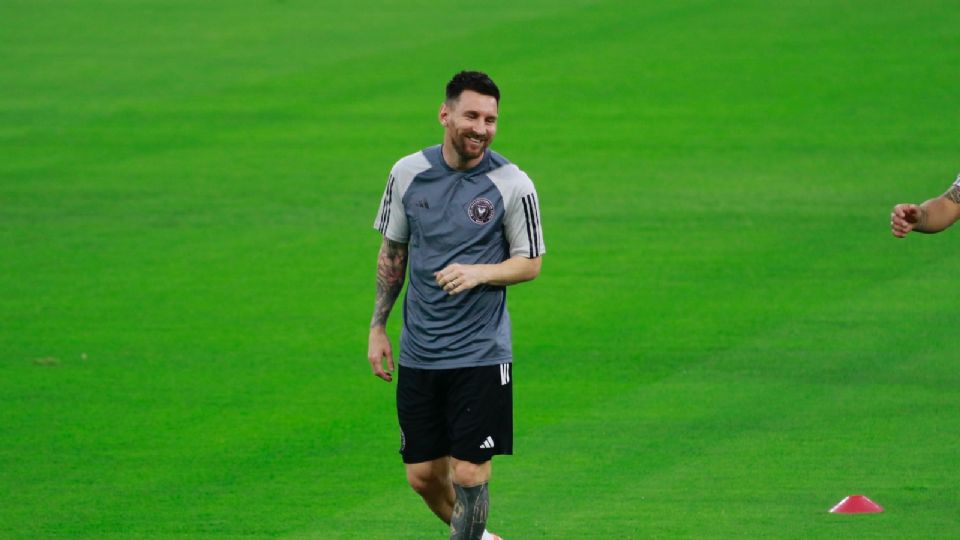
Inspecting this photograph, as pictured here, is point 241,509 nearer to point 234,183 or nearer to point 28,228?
point 28,228

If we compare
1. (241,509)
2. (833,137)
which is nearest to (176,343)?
(241,509)

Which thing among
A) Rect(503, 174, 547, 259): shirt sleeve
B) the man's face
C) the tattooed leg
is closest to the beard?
the man's face

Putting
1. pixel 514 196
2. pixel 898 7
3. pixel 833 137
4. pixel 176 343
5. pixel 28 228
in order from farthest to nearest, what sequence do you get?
1. pixel 898 7
2. pixel 833 137
3. pixel 28 228
4. pixel 176 343
5. pixel 514 196

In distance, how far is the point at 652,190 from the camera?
59.2ft

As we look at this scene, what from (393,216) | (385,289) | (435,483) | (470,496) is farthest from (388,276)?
(470,496)

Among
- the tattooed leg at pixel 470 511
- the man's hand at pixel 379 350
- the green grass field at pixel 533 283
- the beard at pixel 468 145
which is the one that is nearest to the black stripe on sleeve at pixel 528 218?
the beard at pixel 468 145

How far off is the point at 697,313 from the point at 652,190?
4336mm

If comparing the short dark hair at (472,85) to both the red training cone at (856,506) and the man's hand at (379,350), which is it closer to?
the man's hand at (379,350)

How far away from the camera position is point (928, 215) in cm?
917

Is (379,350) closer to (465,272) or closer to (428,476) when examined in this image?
(428,476)

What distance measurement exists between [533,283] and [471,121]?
6.94 meters

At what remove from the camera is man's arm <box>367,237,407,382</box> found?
8586 millimetres

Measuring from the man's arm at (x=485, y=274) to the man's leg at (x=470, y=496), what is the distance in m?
0.81

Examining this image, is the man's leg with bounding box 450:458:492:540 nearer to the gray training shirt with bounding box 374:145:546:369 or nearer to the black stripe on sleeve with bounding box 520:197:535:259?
the gray training shirt with bounding box 374:145:546:369
